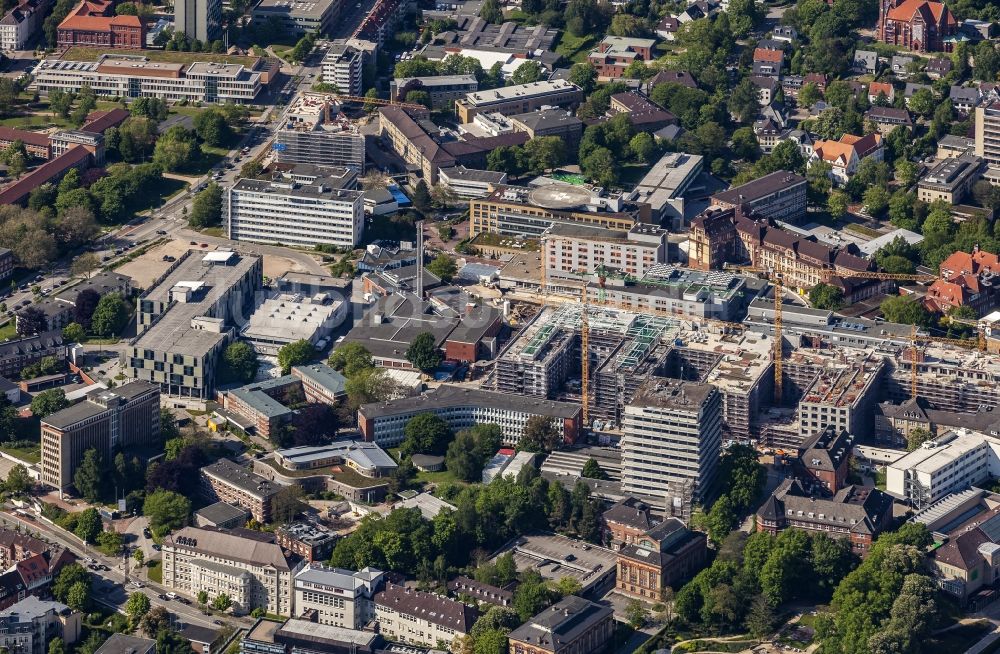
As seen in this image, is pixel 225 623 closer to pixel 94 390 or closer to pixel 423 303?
pixel 94 390

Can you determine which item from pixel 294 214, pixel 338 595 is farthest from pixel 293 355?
pixel 338 595

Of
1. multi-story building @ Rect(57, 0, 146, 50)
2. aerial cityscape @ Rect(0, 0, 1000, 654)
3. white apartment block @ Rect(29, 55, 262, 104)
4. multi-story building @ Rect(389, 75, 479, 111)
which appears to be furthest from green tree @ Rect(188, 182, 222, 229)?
multi-story building @ Rect(57, 0, 146, 50)

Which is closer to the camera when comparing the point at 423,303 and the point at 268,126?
the point at 423,303

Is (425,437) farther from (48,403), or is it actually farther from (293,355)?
(48,403)

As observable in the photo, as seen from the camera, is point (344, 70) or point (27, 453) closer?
point (27, 453)

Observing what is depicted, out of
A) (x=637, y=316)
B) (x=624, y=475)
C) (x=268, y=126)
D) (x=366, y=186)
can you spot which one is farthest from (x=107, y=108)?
(x=624, y=475)

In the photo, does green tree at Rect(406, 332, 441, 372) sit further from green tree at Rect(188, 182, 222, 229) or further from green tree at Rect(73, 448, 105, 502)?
green tree at Rect(188, 182, 222, 229)
